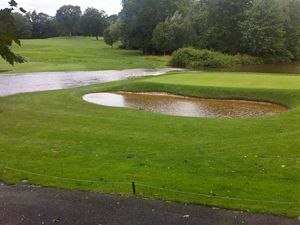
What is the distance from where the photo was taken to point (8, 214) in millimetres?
8742

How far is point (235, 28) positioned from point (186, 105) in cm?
5382

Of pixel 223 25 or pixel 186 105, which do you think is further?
pixel 223 25

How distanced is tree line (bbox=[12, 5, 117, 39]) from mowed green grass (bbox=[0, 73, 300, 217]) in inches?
4976

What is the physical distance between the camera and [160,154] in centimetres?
1358

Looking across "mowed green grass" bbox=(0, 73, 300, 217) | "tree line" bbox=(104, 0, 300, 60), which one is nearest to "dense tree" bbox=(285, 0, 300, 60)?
"tree line" bbox=(104, 0, 300, 60)

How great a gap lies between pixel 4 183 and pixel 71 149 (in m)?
3.85

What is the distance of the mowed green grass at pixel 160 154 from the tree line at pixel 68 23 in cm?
12638

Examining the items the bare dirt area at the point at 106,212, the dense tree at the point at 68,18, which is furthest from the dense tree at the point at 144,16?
the bare dirt area at the point at 106,212

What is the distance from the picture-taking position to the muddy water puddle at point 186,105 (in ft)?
82.0

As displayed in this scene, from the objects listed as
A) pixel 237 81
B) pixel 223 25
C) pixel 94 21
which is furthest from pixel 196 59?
pixel 94 21

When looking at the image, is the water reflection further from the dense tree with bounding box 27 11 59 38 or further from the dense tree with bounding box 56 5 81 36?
the dense tree with bounding box 56 5 81 36

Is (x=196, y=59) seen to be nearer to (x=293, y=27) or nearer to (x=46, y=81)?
(x=293, y=27)

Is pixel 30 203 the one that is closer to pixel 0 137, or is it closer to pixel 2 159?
pixel 2 159

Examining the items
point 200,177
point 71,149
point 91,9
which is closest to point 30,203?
point 200,177
